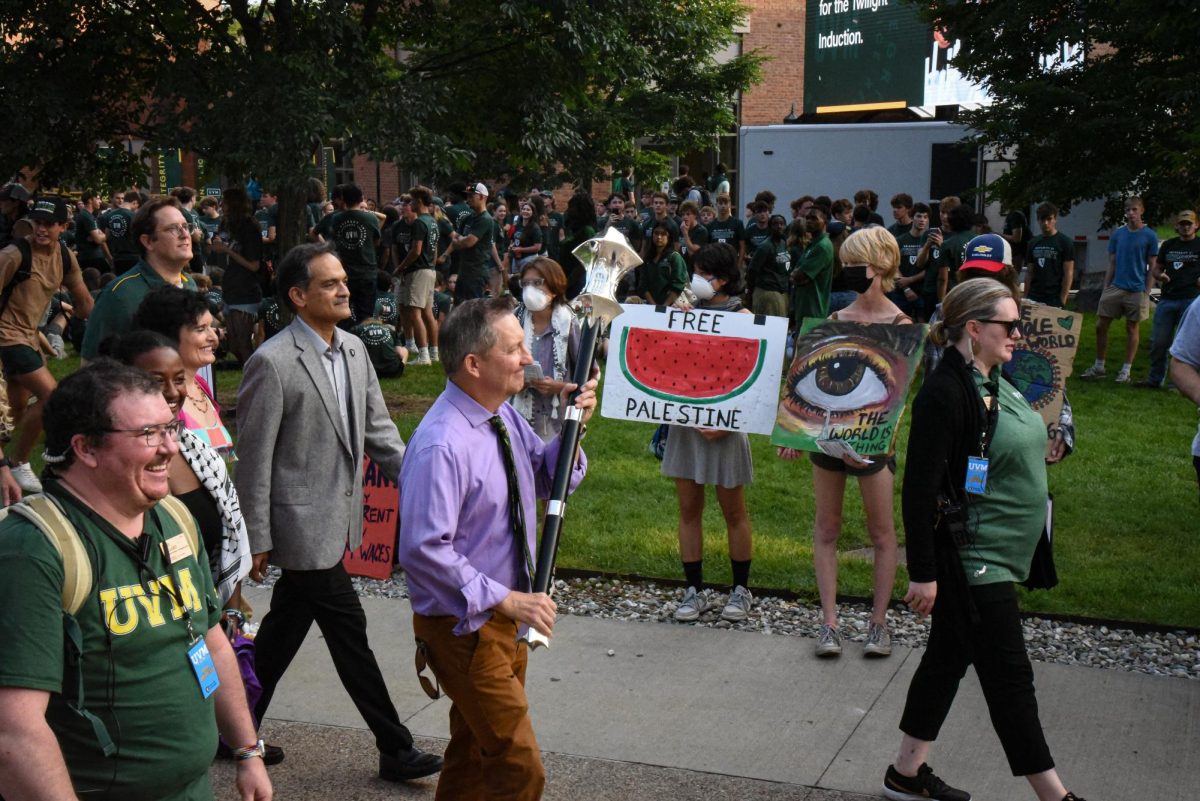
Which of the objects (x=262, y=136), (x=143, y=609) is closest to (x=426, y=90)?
(x=262, y=136)

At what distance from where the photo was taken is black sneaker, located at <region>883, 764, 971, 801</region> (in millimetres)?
4660

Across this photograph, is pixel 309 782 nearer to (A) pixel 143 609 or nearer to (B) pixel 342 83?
(A) pixel 143 609

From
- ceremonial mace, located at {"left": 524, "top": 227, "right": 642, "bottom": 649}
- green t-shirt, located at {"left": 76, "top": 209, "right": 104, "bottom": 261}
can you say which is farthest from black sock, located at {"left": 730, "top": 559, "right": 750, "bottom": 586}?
green t-shirt, located at {"left": 76, "top": 209, "right": 104, "bottom": 261}

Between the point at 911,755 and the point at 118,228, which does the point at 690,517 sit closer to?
the point at 911,755

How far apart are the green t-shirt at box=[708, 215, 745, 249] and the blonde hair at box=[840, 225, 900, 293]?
39.3 feet

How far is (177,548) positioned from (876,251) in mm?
4038

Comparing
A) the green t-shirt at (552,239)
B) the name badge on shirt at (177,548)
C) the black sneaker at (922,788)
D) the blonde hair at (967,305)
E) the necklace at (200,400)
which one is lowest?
the black sneaker at (922,788)

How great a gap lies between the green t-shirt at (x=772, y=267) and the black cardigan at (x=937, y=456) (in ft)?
35.9

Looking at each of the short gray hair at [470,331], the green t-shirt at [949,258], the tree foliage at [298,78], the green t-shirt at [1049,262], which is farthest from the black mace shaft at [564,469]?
the green t-shirt at [1049,262]

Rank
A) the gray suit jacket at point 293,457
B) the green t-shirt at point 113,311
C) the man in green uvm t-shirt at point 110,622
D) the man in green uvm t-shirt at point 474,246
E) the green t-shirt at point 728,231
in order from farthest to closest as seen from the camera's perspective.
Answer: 1. the green t-shirt at point 728,231
2. the man in green uvm t-shirt at point 474,246
3. the green t-shirt at point 113,311
4. the gray suit jacket at point 293,457
5. the man in green uvm t-shirt at point 110,622

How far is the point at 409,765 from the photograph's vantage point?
4.94 meters

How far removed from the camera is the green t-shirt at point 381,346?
513 inches

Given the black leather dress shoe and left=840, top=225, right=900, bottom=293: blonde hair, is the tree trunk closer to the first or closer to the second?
Answer: left=840, top=225, right=900, bottom=293: blonde hair

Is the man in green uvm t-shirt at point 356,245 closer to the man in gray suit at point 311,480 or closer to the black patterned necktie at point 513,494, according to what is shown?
the man in gray suit at point 311,480
